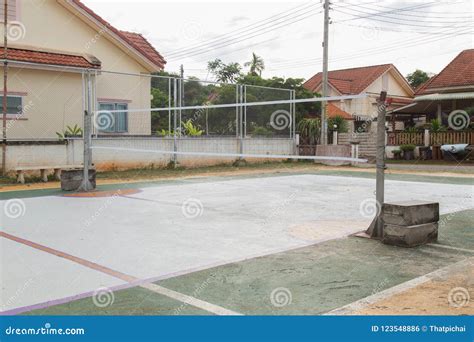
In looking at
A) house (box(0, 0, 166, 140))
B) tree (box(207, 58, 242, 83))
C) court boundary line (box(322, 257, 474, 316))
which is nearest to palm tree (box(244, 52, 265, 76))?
tree (box(207, 58, 242, 83))

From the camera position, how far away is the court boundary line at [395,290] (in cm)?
355

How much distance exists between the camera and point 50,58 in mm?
15898

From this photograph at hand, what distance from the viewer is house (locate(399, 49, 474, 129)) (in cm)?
2330

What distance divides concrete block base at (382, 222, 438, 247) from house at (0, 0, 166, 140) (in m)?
10.7

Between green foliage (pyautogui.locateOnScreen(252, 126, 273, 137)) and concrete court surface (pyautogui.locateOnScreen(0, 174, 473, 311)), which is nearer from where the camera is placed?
concrete court surface (pyautogui.locateOnScreen(0, 174, 473, 311))

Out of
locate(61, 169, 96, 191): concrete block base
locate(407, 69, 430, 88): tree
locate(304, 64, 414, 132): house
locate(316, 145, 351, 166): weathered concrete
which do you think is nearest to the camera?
locate(61, 169, 96, 191): concrete block base

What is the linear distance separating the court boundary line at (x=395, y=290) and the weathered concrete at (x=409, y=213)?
760mm

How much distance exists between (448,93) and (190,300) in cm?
2425

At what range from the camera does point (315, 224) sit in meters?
7.02

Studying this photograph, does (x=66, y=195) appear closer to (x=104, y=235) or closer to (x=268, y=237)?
(x=104, y=235)

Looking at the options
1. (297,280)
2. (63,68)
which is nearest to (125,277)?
(297,280)

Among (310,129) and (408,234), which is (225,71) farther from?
(408,234)

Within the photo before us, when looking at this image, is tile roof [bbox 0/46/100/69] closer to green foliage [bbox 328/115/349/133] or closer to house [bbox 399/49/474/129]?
green foliage [bbox 328/115/349/133]
